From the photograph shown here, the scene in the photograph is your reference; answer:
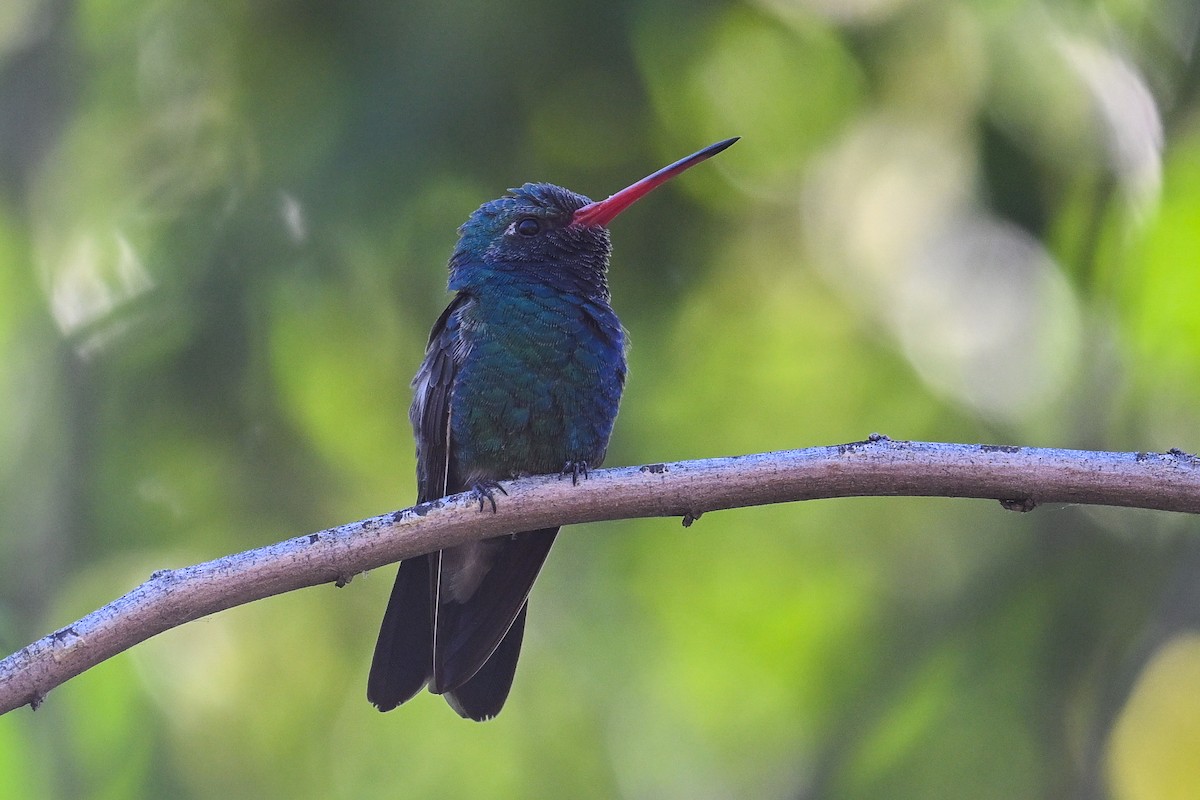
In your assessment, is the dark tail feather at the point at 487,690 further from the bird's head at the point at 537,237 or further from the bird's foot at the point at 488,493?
the bird's head at the point at 537,237

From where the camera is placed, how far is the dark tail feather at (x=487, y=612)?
4.05 metres

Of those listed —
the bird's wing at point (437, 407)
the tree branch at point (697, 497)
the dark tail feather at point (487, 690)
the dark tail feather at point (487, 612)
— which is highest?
the tree branch at point (697, 497)

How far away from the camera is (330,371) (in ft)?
16.1

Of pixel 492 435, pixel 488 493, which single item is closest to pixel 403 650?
pixel 492 435

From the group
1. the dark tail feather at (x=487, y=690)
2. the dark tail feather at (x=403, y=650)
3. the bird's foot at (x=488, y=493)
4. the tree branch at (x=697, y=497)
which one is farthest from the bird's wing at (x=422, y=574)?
the tree branch at (x=697, y=497)

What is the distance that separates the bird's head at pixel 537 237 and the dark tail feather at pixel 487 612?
3.20ft

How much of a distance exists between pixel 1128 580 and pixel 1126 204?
4.68 feet

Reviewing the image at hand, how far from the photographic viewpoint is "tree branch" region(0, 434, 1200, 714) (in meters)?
2.68

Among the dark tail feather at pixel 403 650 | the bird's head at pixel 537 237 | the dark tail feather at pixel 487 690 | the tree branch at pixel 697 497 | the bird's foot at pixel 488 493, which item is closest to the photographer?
the tree branch at pixel 697 497

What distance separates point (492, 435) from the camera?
408 cm

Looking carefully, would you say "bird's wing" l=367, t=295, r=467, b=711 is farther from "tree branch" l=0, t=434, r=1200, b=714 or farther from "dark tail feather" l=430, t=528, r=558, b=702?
"tree branch" l=0, t=434, r=1200, b=714

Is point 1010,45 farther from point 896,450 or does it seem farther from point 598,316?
point 896,450

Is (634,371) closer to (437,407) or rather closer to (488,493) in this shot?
(437,407)

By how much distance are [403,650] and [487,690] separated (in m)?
0.36
